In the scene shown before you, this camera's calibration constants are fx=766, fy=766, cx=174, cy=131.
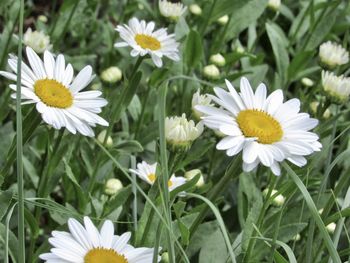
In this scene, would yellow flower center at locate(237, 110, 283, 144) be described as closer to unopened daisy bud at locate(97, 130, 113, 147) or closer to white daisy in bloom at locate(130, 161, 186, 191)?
white daisy in bloom at locate(130, 161, 186, 191)

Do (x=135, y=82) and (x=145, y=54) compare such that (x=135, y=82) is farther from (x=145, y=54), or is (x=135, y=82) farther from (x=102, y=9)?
(x=102, y=9)

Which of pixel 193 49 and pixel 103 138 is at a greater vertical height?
pixel 193 49

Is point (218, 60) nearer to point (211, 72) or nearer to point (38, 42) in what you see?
point (211, 72)

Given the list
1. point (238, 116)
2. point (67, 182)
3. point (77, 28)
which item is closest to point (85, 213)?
point (67, 182)

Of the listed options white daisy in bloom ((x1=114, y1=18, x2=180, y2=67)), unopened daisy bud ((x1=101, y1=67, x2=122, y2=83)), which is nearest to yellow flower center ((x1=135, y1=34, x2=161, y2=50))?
white daisy in bloom ((x1=114, y1=18, x2=180, y2=67))

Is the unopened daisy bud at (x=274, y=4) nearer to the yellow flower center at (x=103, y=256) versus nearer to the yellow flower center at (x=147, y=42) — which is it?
the yellow flower center at (x=147, y=42)

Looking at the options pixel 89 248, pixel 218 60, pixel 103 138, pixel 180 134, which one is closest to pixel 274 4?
pixel 218 60
